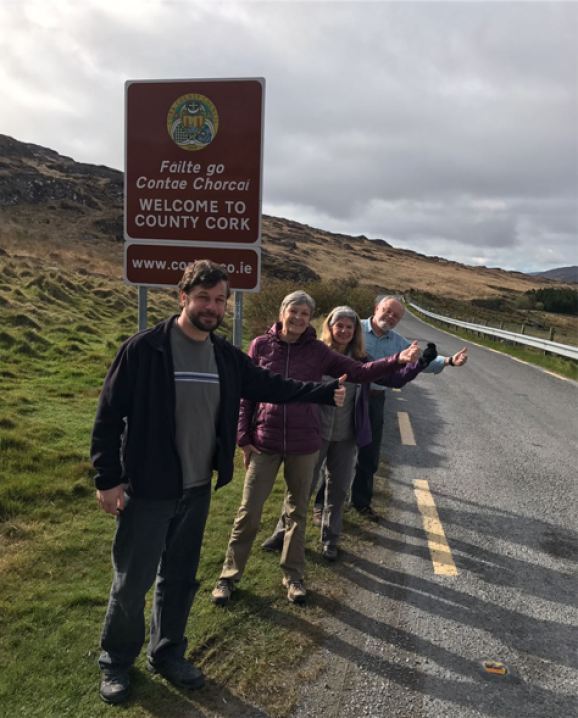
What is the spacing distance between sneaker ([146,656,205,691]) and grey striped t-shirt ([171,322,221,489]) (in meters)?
0.90

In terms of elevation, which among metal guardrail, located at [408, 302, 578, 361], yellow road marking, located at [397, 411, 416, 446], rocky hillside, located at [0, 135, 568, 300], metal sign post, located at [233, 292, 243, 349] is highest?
rocky hillside, located at [0, 135, 568, 300]

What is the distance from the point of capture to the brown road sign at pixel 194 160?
147 inches

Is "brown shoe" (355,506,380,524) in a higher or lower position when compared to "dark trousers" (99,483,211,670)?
lower

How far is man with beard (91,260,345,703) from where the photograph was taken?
238 centimetres

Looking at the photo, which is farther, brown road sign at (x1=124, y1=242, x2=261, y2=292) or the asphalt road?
brown road sign at (x1=124, y1=242, x2=261, y2=292)

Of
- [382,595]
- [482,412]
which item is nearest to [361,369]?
[382,595]

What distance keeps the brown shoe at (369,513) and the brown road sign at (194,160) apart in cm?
258

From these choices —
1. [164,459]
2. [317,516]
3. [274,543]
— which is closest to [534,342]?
[317,516]

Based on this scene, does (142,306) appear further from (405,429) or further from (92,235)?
(92,235)

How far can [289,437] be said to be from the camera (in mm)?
3371

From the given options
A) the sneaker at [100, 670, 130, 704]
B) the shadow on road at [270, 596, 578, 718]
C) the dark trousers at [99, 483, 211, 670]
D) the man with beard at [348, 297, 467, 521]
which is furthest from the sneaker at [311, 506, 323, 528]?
the sneaker at [100, 670, 130, 704]

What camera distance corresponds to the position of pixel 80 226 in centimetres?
5247

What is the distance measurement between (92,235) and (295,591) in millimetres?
52375

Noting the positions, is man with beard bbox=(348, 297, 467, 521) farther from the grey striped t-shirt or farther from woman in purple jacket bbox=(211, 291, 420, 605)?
the grey striped t-shirt
